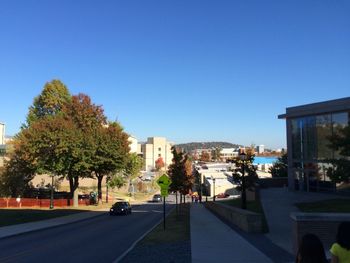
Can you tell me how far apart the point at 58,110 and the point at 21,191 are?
11631mm

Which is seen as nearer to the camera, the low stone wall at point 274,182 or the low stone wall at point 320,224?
the low stone wall at point 320,224

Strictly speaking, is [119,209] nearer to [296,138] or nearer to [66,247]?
[296,138]

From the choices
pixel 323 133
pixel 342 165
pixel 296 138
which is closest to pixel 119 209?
pixel 296 138

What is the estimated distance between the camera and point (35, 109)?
6825 centimetres

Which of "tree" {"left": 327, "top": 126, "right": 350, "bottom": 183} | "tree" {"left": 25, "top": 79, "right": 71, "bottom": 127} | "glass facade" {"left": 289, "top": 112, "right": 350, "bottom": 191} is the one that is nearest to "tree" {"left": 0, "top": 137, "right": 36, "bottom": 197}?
"tree" {"left": 25, "top": 79, "right": 71, "bottom": 127}

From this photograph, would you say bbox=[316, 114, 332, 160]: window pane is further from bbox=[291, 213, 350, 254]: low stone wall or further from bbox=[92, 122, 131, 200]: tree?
bbox=[291, 213, 350, 254]: low stone wall

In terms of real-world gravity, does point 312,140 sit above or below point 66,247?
above

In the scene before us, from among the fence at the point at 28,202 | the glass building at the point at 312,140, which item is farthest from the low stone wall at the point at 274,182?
the fence at the point at 28,202

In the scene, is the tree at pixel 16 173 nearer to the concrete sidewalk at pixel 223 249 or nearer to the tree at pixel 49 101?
the tree at pixel 49 101

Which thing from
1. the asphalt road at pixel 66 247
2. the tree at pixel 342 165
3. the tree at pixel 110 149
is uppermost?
the tree at pixel 110 149

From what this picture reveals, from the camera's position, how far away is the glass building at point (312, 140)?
3781 centimetres

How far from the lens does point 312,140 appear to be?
139 feet

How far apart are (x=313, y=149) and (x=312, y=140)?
78 centimetres

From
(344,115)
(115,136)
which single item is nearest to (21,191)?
(115,136)
